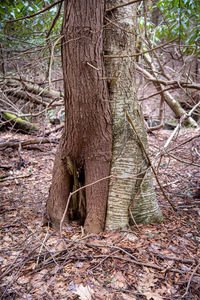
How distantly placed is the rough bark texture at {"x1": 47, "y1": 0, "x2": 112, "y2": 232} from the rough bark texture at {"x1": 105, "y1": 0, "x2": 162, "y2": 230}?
106mm

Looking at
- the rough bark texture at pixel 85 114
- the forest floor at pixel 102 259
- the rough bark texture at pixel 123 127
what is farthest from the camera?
the rough bark texture at pixel 123 127

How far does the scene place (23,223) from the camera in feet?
8.36

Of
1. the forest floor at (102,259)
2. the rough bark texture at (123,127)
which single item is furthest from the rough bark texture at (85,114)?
the forest floor at (102,259)

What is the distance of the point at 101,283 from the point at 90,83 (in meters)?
1.76

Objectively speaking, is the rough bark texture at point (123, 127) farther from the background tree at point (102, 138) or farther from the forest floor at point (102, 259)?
the forest floor at point (102, 259)

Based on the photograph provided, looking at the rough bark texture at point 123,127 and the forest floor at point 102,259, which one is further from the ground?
the rough bark texture at point 123,127

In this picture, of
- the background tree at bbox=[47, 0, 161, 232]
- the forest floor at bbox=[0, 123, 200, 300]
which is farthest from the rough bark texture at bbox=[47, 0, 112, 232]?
the forest floor at bbox=[0, 123, 200, 300]

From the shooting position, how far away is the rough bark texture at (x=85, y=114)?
191cm

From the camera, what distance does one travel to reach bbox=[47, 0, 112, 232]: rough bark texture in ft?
6.27

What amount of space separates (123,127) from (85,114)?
452 mm

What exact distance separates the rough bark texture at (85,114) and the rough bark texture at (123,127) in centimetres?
11

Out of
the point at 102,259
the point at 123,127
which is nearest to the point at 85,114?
the point at 123,127

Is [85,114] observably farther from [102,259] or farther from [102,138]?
[102,259]

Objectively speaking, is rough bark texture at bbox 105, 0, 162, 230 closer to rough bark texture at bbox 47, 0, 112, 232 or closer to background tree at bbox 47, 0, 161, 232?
background tree at bbox 47, 0, 161, 232
